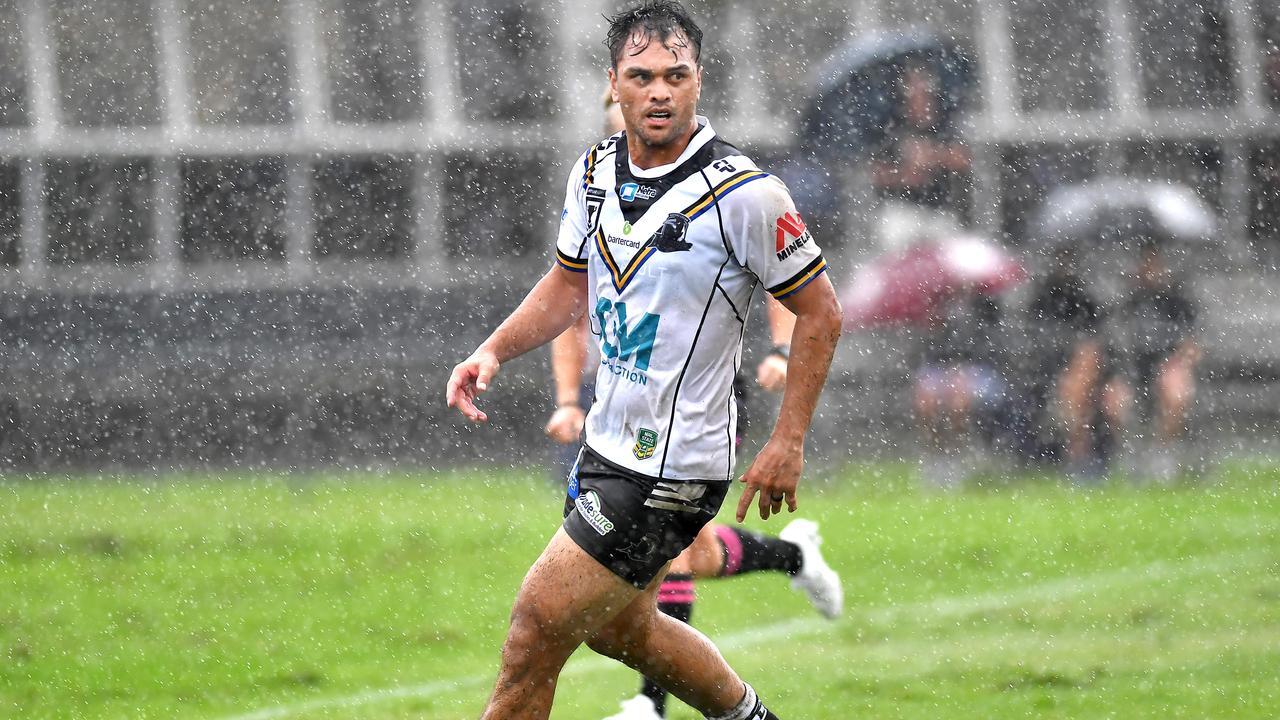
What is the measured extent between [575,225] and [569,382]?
1467mm

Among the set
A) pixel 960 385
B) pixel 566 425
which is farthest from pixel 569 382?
pixel 960 385

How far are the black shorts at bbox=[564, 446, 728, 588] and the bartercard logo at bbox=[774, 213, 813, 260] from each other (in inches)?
23.4

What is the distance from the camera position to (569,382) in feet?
19.0

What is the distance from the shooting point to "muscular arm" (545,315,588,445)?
5.52 m

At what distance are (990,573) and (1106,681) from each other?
2.44 m

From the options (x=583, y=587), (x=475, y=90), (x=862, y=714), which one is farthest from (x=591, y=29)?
(x=583, y=587)

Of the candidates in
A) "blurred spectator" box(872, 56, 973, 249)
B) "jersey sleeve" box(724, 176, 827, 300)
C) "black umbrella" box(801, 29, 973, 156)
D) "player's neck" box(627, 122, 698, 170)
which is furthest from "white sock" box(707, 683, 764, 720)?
"black umbrella" box(801, 29, 973, 156)

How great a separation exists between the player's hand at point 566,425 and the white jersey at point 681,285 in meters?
1.20

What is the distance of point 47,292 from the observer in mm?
13430

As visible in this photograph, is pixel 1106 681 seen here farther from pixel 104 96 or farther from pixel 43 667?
pixel 104 96

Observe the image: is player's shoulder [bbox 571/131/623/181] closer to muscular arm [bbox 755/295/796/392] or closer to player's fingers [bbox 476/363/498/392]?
player's fingers [bbox 476/363/498/392]

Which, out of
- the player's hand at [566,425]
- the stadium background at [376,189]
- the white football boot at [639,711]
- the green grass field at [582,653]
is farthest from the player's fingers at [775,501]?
the stadium background at [376,189]

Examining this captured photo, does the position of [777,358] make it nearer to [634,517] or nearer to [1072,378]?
[634,517]

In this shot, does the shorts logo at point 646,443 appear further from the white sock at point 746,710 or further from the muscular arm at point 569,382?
the muscular arm at point 569,382
